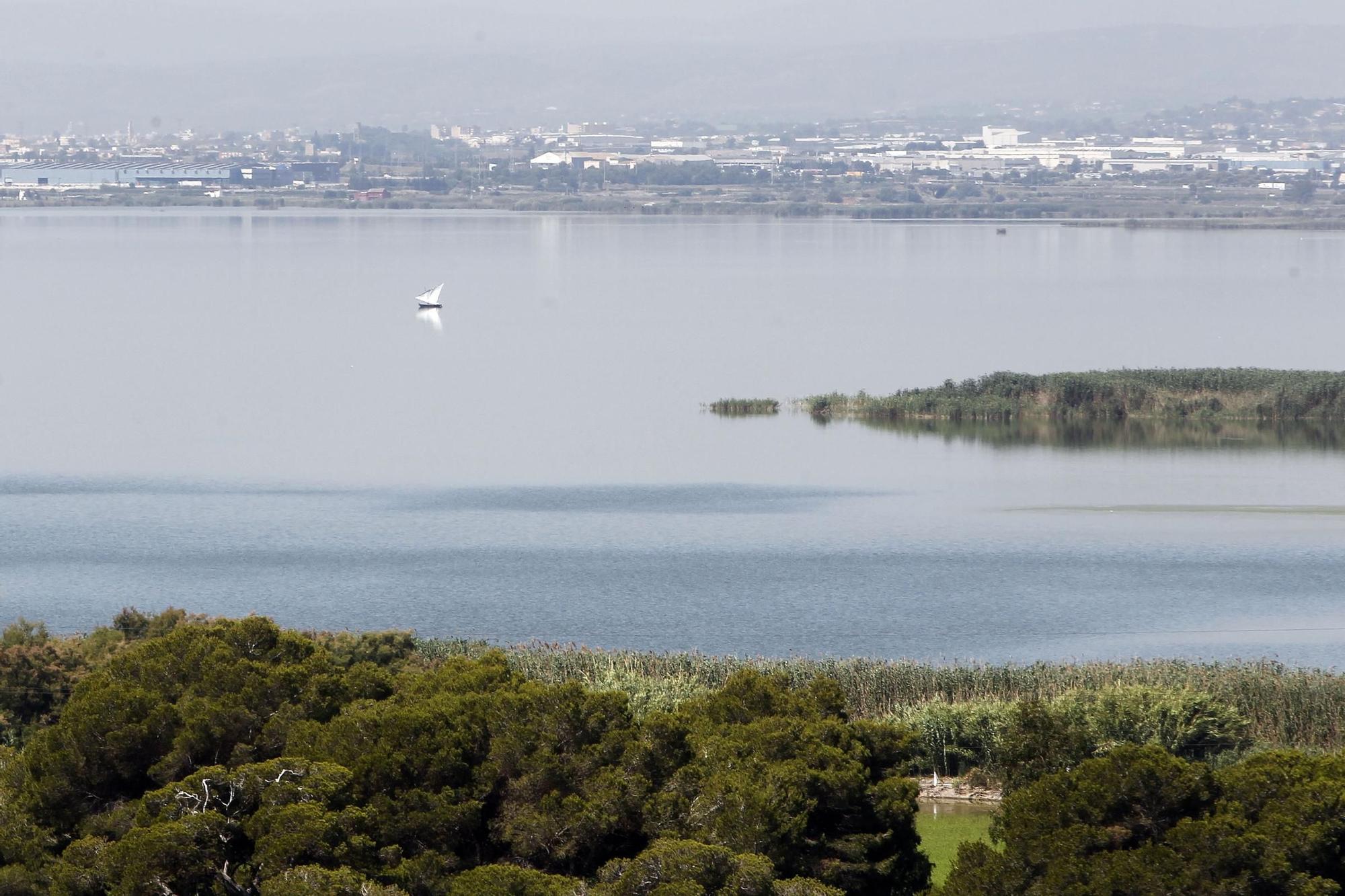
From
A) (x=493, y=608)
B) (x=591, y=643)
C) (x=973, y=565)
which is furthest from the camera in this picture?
(x=973, y=565)

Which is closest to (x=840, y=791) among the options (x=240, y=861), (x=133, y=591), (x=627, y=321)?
(x=240, y=861)

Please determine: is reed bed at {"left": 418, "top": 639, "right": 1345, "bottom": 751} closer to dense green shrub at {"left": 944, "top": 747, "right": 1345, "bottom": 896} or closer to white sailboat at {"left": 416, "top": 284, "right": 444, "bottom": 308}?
dense green shrub at {"left": 944, "top": 747, "right": 1345, "bottom": 896}

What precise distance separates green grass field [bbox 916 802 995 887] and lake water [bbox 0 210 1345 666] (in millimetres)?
6670

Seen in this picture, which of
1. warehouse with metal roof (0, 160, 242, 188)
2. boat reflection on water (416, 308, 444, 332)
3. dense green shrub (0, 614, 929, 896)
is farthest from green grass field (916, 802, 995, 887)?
warehouse with metal roof (0, 160, 242, 188)

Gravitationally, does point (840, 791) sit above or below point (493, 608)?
above

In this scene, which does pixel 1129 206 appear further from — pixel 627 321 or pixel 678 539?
pixel 678 539

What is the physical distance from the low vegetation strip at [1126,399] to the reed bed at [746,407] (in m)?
1.11

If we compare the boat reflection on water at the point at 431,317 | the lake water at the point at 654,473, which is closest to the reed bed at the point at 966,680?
the lake water at the point at 654,473

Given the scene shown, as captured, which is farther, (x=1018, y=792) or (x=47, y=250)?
(x=47, y=250)

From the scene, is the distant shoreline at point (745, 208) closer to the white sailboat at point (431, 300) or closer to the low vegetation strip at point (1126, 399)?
the white sailboat at point (431, 300)

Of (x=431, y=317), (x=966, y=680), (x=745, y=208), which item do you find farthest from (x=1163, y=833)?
(x=745, y=208)

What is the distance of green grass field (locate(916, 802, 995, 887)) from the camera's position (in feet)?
57.0

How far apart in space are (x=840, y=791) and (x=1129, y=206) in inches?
5151

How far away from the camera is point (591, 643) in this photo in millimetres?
26219
